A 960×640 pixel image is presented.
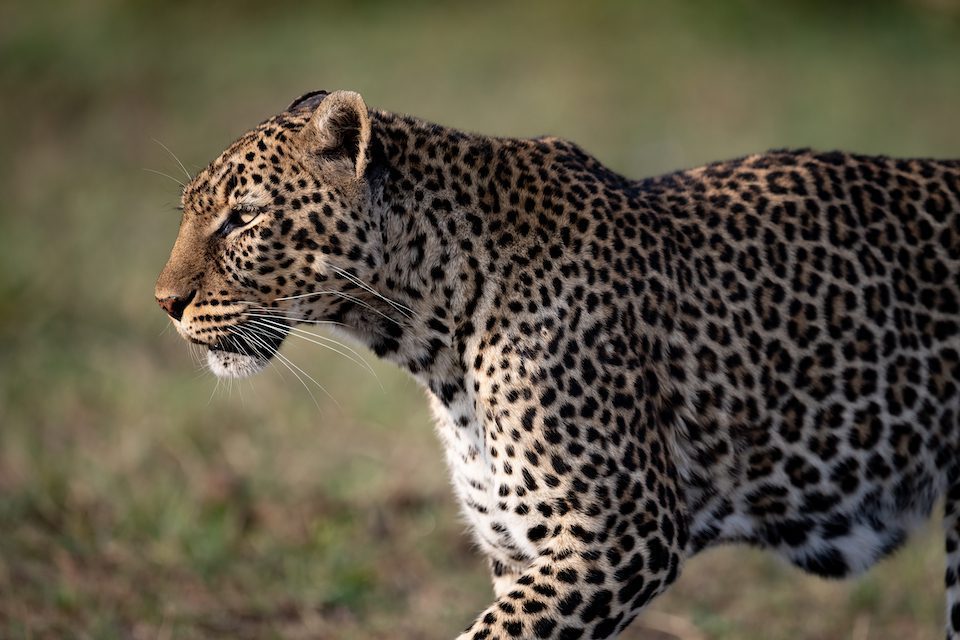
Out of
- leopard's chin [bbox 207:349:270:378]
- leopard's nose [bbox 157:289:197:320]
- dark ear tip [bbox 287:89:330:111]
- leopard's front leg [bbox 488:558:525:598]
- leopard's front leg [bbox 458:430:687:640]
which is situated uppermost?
dark ear tip [bbox 287:89:330:111]

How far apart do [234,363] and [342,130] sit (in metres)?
1.02

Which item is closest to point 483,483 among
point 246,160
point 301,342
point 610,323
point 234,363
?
point 610,323

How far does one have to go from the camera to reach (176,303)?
4.93 meters

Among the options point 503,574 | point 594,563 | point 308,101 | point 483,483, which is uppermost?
point 308,101

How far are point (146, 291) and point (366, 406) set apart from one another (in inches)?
110

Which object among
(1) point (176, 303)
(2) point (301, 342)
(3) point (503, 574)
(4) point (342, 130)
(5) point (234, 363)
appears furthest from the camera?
(2) point (301, 342)

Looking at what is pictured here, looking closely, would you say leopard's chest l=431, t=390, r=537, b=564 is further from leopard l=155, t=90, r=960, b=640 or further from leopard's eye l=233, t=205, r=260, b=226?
leopard's eye l=233, t=205, r=260, b=226

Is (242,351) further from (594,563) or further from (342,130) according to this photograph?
(594,563)

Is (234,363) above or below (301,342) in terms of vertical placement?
above

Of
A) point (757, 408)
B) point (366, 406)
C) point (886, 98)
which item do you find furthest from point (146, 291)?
point (886, 98)

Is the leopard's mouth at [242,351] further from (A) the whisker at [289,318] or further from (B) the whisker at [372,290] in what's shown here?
(B) the whisker at [372,290]

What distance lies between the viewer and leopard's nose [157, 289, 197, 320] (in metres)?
4.92

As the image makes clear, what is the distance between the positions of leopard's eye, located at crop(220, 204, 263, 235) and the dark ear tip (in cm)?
54

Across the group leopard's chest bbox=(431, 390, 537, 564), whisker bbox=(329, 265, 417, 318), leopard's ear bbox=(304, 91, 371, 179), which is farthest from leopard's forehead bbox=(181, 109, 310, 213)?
leopard's chest bbox=(431, 390, 537, 564)
